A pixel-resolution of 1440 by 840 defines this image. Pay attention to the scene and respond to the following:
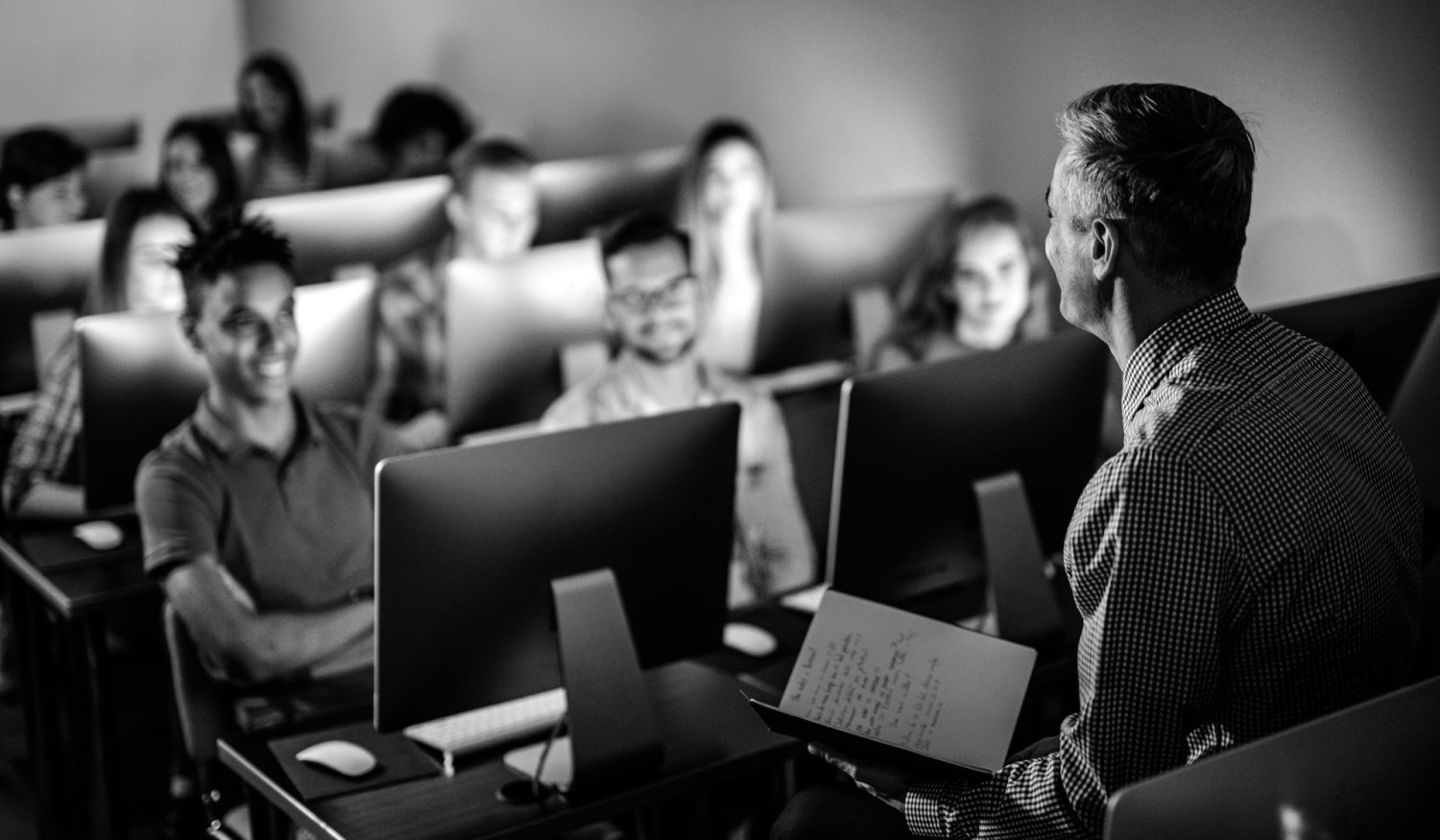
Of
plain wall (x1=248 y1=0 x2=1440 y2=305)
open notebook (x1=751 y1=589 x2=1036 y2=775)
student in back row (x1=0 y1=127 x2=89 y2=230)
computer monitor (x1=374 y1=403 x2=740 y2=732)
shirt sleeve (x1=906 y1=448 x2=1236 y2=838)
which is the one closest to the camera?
shirt sleeve (x1=906 y1=448 x2=1236 y2=838)

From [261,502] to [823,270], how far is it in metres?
1.43

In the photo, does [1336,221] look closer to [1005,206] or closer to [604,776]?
[1005,206]

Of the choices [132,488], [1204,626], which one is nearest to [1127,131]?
[1204,626]

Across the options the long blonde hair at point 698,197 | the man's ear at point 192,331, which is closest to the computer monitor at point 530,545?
the man's ear at point 192,331

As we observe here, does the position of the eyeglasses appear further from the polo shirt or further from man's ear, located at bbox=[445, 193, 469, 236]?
man's ear, located at bbox=[445, 193, 469, 236]

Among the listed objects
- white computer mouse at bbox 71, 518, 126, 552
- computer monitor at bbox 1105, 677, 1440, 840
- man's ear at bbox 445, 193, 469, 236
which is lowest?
white computer mouse at bbox 71, 518, 126, 552

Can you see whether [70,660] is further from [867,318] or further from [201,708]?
[867,318]

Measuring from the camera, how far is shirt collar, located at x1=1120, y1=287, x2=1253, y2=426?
139cm

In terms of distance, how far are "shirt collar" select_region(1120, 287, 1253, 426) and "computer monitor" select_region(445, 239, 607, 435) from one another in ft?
5.10

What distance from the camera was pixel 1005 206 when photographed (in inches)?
122

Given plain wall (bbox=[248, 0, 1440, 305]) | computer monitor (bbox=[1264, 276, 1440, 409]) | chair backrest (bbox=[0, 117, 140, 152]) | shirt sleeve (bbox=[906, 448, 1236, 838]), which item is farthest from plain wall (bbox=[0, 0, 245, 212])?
shirt sleeve (bbox=[906, 448, 1236, 838])

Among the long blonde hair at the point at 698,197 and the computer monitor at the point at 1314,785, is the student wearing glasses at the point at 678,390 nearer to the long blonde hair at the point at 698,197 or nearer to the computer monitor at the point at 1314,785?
the long blonde hair at the point at 698,197

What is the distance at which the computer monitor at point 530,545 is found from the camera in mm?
1713

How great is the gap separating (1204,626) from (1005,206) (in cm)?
193
